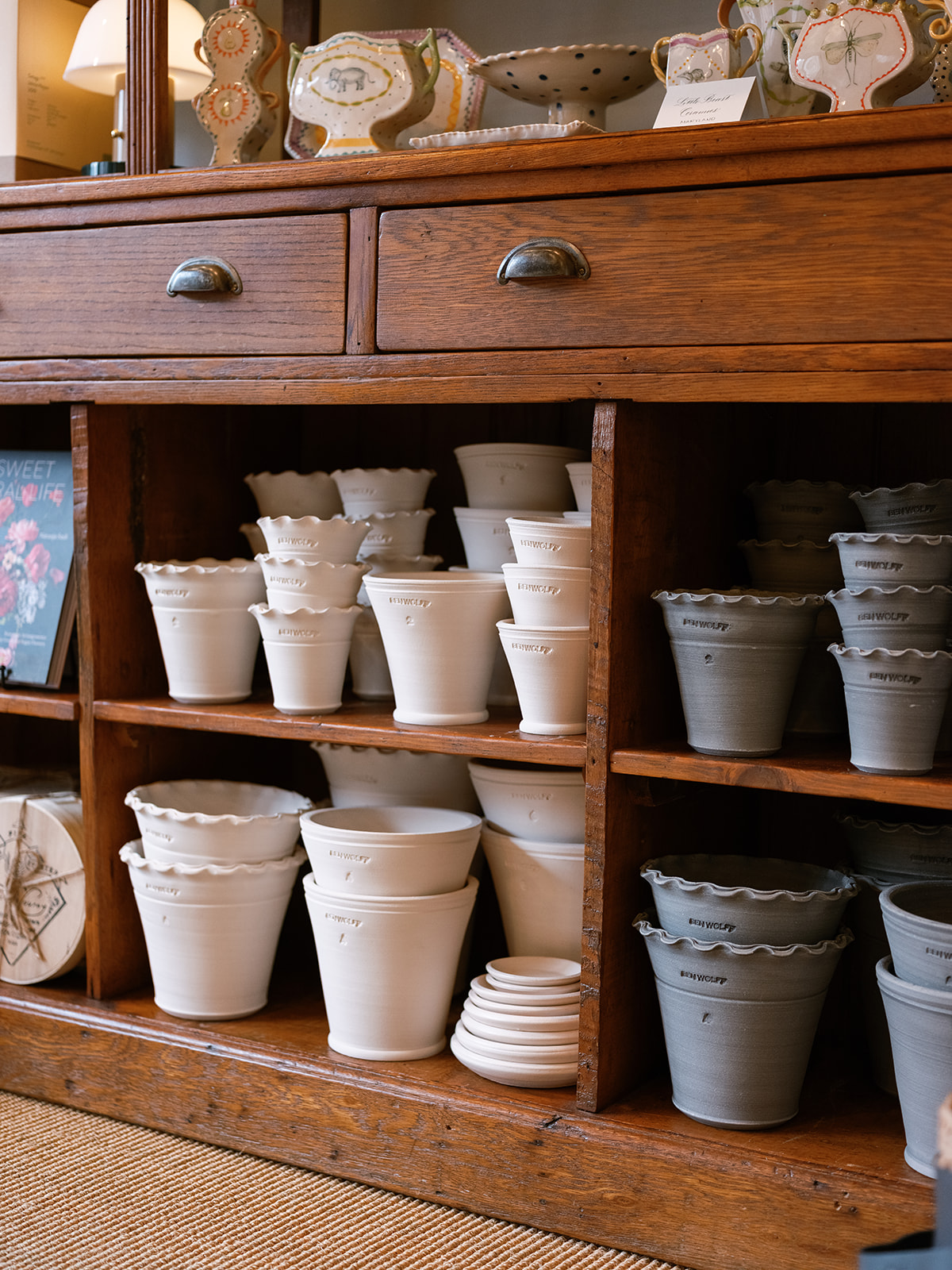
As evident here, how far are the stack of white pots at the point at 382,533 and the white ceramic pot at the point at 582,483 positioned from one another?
9.8 inches

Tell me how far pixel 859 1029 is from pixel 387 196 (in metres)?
1.36

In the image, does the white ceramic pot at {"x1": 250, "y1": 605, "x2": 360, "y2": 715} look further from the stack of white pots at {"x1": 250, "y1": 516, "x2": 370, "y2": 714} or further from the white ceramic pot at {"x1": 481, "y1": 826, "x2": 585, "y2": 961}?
the white ceramic pot at {"x1": 481, "y1": 826, "x2": 585, "y2": 961}

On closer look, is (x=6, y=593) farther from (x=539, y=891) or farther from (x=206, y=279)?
(x=539, y=891)

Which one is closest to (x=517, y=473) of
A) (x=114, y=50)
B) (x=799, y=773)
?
(x=799, y=773)

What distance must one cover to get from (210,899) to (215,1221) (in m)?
0.43

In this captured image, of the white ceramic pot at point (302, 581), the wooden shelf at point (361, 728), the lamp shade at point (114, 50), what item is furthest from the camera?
the lamp shade at point (114, 50)

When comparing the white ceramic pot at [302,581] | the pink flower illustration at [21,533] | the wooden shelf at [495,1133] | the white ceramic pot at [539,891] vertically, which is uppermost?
the pink flower illustration at [21,533]

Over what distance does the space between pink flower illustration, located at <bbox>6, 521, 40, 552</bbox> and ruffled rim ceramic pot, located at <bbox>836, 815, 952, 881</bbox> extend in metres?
1.34

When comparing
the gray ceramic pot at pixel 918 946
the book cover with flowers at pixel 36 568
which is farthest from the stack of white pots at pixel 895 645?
the book cover with flowers at pixel 36 568

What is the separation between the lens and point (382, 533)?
2027mm

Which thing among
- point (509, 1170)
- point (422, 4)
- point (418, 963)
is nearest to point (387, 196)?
point (422, 4)

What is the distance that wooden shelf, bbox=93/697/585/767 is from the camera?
166cm

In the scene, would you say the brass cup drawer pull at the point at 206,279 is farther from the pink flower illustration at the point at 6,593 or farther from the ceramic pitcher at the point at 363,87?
the pink flower illustration at the point at 6,593

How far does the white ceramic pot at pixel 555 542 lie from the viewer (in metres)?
1.69
